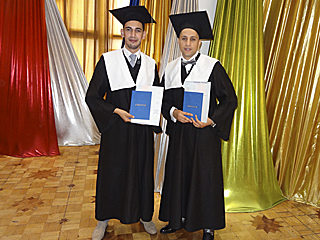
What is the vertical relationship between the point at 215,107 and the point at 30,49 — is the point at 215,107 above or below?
below

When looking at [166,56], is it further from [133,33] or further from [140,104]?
[140,104]

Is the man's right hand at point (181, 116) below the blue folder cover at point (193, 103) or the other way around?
below

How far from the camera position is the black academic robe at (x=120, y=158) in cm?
213

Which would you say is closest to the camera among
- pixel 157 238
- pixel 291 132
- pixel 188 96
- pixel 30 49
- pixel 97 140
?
pixel 188 96

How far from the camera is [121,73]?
2127mm

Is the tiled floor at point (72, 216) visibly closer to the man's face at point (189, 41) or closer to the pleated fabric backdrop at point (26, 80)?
the pleated fabric backdrop at point (26, 80)

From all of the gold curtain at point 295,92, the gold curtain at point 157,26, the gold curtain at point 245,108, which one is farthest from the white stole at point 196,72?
the gold curtain at point 157,26

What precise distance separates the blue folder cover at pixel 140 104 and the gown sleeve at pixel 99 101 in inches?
6.9

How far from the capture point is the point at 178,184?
83.0 inches

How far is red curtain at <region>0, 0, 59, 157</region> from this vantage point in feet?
13.7

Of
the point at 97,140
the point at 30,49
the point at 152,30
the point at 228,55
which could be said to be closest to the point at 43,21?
the point at 30,49

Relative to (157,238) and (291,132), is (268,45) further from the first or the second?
(157,238)

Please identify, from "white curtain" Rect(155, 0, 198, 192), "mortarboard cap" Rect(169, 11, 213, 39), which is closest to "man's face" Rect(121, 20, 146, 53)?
"mortarboard cap" Rect(169, 11, 213, 39)

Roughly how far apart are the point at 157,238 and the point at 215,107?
46.9 inches
